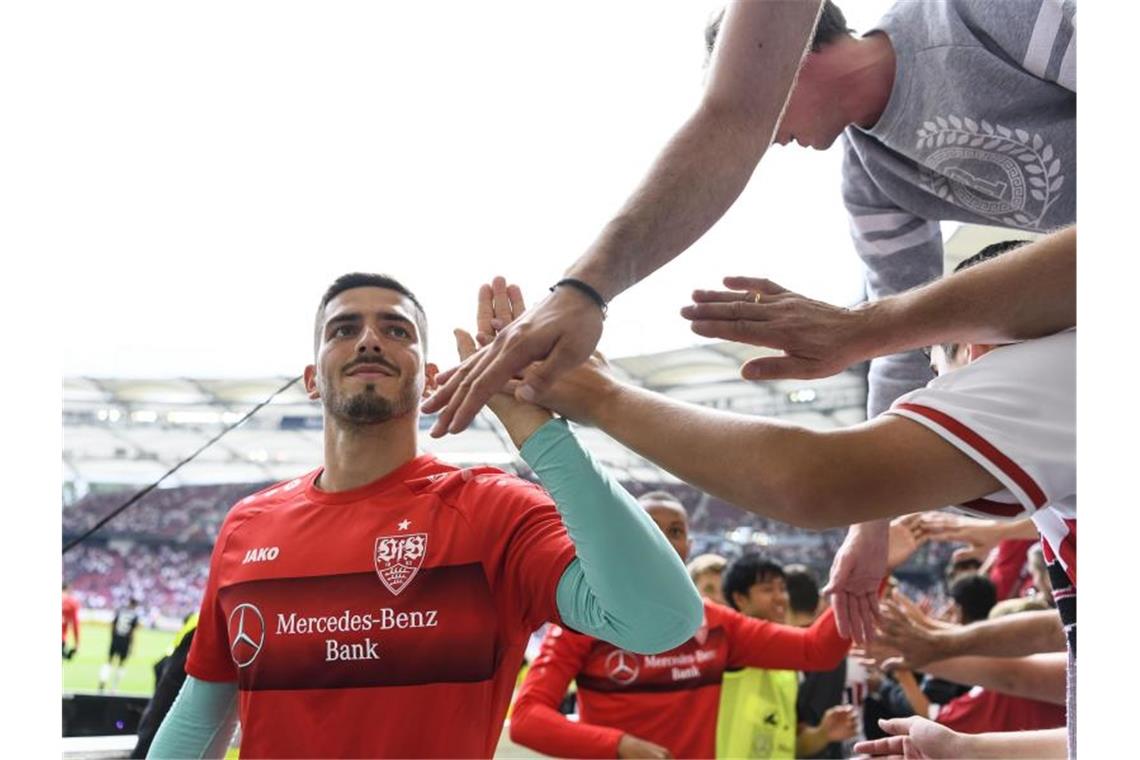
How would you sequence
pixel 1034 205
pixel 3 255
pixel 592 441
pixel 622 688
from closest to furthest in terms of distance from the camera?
pixel 3 255
pixel 1034 205
pixel 622 688
pixel 592 441

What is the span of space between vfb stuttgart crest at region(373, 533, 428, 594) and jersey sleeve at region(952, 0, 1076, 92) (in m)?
1.06

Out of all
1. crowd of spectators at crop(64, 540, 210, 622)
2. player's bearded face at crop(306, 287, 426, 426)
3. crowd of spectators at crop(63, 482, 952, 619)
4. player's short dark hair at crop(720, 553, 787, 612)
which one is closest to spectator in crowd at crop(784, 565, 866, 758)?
player's short dark hair at crop(720, 553, 787, 612)

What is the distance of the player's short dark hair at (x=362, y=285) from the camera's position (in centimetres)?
195

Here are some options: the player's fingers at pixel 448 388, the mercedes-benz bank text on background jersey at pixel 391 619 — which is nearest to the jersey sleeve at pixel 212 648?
the mercedes-benz bank text on background jersey at pixel 391 619

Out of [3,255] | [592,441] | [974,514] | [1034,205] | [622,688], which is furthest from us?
[592,441]

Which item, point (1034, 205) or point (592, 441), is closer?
point (1034, 205)

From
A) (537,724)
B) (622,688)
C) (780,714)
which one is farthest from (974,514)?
(780,714)

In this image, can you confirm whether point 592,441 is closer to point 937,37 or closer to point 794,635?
point 794,635

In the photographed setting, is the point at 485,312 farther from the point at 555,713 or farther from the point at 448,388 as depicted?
the point at 555,713

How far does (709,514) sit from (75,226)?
14.7m

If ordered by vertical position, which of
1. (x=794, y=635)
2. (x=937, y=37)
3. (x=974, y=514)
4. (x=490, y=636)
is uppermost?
(x=937, y=37)

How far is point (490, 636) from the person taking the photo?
1631 mm

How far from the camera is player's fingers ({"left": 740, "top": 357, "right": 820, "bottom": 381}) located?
3.50 ft

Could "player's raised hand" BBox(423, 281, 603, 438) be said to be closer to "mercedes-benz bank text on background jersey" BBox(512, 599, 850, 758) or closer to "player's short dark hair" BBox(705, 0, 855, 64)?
"player's short dark hair" BBox(705, 0, 855, 64)
